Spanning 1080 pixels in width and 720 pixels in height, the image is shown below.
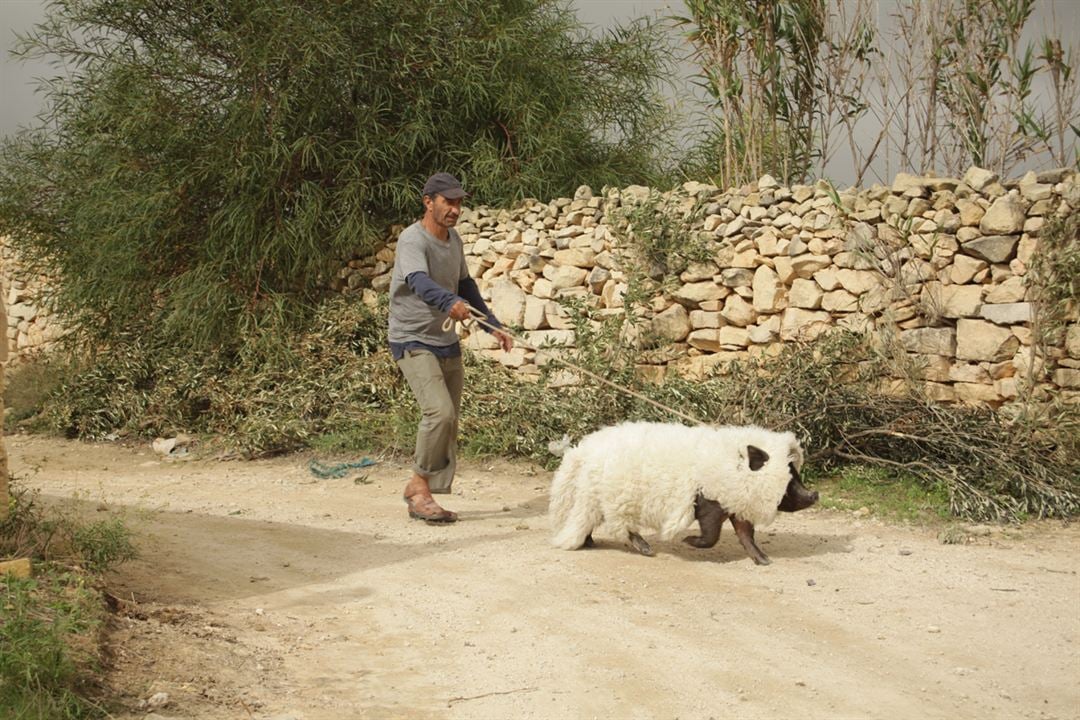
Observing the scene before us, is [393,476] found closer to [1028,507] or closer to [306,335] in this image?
[306,335]

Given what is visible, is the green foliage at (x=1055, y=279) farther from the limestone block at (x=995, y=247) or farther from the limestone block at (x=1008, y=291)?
the limestone block at (x=995, y=247)

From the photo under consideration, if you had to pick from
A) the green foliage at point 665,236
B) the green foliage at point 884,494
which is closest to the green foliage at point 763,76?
the green foliage at point 665,236

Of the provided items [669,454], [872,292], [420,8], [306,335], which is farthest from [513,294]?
[669,454]

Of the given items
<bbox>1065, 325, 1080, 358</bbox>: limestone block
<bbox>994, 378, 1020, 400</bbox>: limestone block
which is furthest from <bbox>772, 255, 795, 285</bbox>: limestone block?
<bbox>1065, 325, 1080, 358</bbox>: limestone block

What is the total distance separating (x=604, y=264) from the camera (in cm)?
1007

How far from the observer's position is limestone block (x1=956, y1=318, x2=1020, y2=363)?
7.86 m

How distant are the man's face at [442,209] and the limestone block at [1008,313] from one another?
401 centimetres

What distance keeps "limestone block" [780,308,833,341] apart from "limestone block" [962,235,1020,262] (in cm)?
126

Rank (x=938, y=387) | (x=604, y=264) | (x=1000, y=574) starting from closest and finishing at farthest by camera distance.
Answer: (x=1000, y=574), (x=938, y=387), (x=604, y=264)

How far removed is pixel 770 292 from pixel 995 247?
1812 mm

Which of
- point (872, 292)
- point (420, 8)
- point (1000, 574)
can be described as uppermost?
point (420, 8)

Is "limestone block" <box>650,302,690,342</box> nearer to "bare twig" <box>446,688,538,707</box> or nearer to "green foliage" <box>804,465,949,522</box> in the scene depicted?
"green foliage" <box>804,465,949,522</box>

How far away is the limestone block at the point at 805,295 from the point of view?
345 inches

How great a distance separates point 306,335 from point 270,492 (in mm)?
2977
